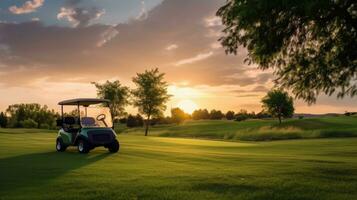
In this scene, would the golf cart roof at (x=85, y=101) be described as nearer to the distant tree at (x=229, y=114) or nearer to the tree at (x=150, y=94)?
the tree at (x=150, y=94)

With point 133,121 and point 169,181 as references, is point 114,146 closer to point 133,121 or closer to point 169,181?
point 169,181

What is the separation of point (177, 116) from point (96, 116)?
9704cm

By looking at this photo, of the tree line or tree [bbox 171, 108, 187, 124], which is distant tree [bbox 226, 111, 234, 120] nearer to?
the tree line

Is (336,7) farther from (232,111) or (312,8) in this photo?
(232,111)

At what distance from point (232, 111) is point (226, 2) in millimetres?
123678

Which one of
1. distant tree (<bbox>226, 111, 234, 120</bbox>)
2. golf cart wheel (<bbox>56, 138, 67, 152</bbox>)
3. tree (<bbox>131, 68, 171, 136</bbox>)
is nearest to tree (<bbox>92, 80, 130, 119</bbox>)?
tree (<bbox>131, 68, 171, 136</bbox>)

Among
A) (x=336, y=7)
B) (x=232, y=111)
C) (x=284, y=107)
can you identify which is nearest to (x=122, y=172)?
(x=336, y=7)

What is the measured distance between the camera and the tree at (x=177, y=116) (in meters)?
112

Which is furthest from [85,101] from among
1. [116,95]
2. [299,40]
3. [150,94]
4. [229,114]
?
[229,114]

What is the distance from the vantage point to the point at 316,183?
11383 millimetres

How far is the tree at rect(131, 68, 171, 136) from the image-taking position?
68.6 m

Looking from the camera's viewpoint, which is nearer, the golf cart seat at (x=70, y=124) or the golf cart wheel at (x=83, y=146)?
the golf cart wheel at (x=83, y=146)

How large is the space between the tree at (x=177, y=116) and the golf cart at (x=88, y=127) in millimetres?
88303

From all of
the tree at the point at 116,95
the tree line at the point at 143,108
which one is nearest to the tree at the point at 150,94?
the tree line at the point at 143,108
